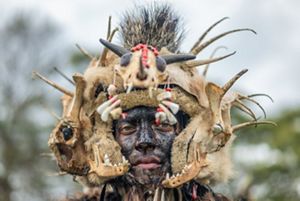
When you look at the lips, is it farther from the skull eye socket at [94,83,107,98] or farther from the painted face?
the skull eye socket at [94,83,107,98]

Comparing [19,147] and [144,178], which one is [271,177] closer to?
[19,147]

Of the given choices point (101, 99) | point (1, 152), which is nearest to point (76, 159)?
point (101, 99)

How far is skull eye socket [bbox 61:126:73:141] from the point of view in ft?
24.9

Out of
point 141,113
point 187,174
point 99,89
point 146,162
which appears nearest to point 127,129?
point 141,113

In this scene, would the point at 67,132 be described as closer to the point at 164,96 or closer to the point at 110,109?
the point at 110,109

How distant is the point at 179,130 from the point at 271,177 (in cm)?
1410

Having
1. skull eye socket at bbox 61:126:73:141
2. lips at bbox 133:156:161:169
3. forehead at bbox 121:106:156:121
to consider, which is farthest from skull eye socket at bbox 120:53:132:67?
skull eye socket at bbox 61:126:73:141

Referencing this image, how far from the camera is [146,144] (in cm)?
727

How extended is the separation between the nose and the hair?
0.81 meters

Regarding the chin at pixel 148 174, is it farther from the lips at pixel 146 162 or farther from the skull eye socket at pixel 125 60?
the skull eye socket at pixel 125 60

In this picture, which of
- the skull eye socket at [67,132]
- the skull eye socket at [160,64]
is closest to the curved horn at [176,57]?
the skull eye socket at [160,64]

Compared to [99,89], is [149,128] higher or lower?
lower

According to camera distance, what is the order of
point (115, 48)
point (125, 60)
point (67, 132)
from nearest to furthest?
point (125, 60), point (115, 48), point (67, 132)

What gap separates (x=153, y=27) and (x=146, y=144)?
117cm
